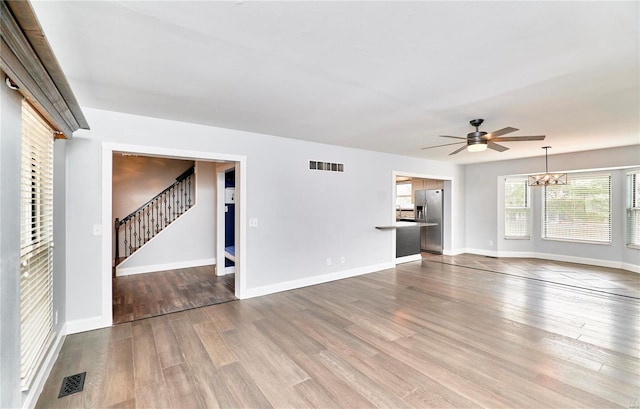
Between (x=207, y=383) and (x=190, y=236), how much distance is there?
4652 mm

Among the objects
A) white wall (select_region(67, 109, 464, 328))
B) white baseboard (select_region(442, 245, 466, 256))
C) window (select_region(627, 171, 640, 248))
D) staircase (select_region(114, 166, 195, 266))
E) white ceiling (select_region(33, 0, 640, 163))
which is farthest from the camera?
white baseboard (select_region(442, 245, 466, 256))

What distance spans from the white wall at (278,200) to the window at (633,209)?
384 cm

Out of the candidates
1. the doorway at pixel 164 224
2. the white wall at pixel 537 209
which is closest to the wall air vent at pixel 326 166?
the doorway at pixel 164 224

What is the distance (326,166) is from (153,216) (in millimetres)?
4505

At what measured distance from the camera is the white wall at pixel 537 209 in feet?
19.6

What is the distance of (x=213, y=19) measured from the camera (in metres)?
1.74

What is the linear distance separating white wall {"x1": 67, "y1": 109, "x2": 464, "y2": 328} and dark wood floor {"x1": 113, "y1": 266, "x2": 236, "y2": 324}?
0.55 m

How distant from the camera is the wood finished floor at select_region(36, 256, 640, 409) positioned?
2125mm

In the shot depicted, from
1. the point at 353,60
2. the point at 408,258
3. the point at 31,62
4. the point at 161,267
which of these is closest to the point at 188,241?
the point at 161,267

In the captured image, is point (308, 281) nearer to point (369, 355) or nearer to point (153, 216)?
point (369, 355)

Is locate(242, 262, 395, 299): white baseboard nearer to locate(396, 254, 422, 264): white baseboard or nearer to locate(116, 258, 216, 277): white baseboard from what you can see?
locate(396, 254, 422, 264): white baseboard

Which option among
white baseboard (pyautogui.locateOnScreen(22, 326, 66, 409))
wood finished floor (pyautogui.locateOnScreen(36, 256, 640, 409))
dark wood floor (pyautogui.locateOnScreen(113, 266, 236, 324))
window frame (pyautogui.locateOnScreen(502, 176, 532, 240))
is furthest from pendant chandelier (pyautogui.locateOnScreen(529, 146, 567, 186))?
white baseboard (pyautogui.locateOnScreen(22, 326, 66, 409))

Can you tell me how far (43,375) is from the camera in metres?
2.29

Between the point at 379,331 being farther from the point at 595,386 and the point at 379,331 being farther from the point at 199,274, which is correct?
the point at 199,274
